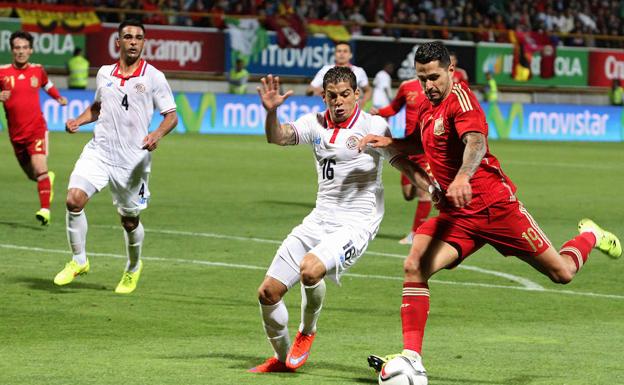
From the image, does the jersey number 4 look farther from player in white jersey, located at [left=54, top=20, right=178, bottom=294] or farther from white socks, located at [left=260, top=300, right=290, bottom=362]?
white socks, located at [left=260, top=300, right=290, bottom=362]

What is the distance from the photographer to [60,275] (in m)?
10.8

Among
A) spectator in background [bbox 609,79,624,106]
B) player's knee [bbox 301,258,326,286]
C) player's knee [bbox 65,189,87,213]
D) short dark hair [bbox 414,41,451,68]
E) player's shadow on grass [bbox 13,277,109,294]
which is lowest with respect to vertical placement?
spectator in background [bbox 609,79,624,106]

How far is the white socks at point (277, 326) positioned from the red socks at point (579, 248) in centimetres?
188

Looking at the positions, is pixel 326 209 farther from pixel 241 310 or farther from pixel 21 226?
pixel 21 226

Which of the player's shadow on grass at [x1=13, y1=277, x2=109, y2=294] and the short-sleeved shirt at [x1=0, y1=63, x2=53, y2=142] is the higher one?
the short-sleeved shirt at [x1=0, y1=63, x2=53, y2=142]

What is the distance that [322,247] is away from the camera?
7.57 meters

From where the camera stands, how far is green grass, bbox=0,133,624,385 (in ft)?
24.8

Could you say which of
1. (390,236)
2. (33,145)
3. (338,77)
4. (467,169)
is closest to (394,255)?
(390,236)

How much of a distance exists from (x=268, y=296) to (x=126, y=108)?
12.1 ft

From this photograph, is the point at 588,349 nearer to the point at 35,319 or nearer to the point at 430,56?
the point at 430,56

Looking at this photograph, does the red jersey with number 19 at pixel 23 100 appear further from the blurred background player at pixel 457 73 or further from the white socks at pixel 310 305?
the white socks at pixel 310 305

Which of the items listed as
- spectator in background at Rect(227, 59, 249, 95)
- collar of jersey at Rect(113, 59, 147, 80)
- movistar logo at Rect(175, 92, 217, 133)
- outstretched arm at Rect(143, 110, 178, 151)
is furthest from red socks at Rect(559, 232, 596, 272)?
spectator in background at Rect(227, 59, 249, 95)

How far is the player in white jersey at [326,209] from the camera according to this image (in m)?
7.55

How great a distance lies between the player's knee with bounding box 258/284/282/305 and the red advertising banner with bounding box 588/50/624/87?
38.3m
